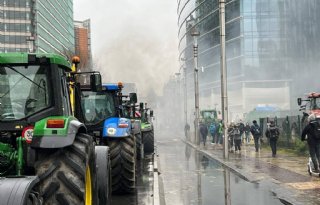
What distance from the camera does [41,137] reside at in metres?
4.67

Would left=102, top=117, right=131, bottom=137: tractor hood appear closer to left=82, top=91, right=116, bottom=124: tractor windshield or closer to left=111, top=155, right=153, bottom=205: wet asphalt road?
left=82, top=91, right=116, bottom=124: tractor windshield

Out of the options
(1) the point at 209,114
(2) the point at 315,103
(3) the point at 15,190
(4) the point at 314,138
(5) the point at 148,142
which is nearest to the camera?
(3) the point at 15,190

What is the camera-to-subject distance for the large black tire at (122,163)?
9758 mm

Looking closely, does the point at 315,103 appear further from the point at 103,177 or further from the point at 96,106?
the point at 103,177

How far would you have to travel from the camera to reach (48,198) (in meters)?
4.42

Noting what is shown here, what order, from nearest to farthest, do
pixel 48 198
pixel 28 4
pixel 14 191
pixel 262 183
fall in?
pixel 14 191 < pixel 48 198 < pixel 262 183 < pixel 28 4

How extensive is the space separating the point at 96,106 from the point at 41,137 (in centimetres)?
680

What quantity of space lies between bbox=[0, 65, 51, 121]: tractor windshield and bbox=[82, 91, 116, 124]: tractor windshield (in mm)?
5831

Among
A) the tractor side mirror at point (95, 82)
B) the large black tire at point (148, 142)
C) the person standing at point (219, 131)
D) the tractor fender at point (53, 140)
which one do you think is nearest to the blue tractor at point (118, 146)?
the tractor side mirror at point (95, 82)

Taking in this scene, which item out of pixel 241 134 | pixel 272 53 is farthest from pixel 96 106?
pixel 272 53

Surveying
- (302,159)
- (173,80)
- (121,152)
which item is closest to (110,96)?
(121,152)

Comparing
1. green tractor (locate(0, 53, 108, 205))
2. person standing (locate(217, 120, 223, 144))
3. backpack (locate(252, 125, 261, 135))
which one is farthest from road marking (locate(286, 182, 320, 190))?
person standing (locate(217, 120, 223, 144))

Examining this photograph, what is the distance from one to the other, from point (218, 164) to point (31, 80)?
594 inches

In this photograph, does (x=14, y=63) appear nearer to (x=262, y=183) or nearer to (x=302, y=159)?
(x=262, y=183)
